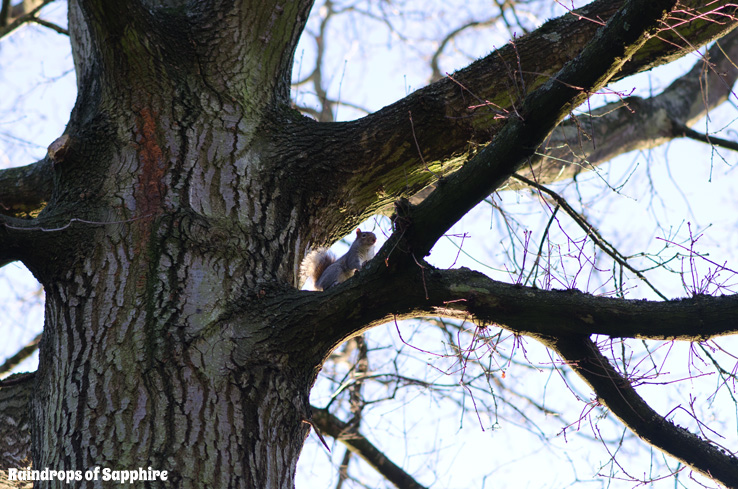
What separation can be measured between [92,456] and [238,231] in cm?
81

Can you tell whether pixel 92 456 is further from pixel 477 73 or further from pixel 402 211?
pixel 477 73

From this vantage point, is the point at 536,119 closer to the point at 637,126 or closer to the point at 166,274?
the point at 166,274

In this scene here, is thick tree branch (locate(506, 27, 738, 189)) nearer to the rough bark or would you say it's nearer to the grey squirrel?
the grey squirrel

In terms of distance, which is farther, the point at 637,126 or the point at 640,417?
the point at 637,126

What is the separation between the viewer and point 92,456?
1.59 meters

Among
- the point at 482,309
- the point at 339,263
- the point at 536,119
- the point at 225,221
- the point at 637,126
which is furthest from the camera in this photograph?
the point at 637,126

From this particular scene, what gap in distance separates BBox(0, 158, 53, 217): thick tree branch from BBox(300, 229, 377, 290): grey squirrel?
1476 mm

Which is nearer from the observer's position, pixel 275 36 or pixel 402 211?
pixel 402 211

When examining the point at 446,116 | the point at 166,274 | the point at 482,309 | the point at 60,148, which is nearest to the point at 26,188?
the point at 60,148

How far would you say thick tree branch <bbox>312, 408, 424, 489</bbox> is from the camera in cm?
349

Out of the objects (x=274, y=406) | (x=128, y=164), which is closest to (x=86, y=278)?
(x=128, y=164)

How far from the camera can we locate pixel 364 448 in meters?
3.73

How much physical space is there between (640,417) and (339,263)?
2.15 m

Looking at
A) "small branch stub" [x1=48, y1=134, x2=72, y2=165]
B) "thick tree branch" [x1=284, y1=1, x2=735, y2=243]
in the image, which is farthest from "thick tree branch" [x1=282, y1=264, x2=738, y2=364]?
"small branch stub" [x1=48, y1=134, x2=72, y2=165]
